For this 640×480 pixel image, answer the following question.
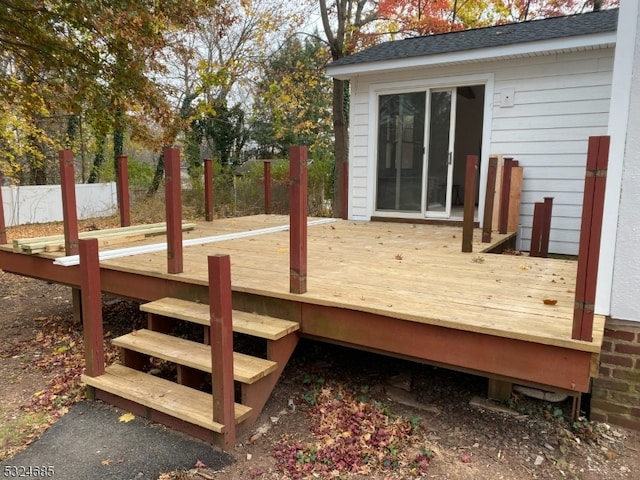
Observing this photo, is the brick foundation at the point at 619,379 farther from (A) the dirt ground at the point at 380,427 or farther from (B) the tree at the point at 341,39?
(B) the tree at the point at 341,39

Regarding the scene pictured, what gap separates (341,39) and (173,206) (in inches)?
359

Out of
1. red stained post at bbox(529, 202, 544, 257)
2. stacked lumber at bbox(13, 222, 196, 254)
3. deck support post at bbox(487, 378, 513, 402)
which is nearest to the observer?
deck support post at bbox(487, 378, 513, 402)

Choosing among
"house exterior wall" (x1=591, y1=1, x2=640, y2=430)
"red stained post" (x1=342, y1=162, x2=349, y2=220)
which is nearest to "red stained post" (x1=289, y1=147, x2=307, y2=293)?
"house exterior wall" (x1=591, y1=1, x2=640, y2=430)

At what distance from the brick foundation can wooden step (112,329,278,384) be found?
1.81 metres

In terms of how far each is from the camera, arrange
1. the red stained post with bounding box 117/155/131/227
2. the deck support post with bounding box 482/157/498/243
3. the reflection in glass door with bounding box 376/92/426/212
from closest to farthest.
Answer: the deck support post with bounding box 482/157/498/243 < the red stained post with bounding box 117/155/131/227 < the reflection in glass door with bounding box 376/92/426/212

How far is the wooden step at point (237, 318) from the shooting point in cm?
254

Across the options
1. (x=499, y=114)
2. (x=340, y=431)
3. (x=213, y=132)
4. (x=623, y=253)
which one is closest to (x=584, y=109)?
(x=499, y=114)

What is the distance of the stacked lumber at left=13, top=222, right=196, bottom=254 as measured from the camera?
400 cm

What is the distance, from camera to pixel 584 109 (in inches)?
208

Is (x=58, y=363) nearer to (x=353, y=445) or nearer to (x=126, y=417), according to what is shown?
(x=126, y=417)

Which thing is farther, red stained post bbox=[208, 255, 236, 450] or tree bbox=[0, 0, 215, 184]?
tree bbox=[0, 0, 215, 184]

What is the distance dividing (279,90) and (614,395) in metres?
10.8

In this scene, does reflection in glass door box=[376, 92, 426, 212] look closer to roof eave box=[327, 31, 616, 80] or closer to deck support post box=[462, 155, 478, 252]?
roof eave box=[327, 31, 616, 80]

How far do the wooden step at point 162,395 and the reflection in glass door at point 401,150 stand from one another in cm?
464
